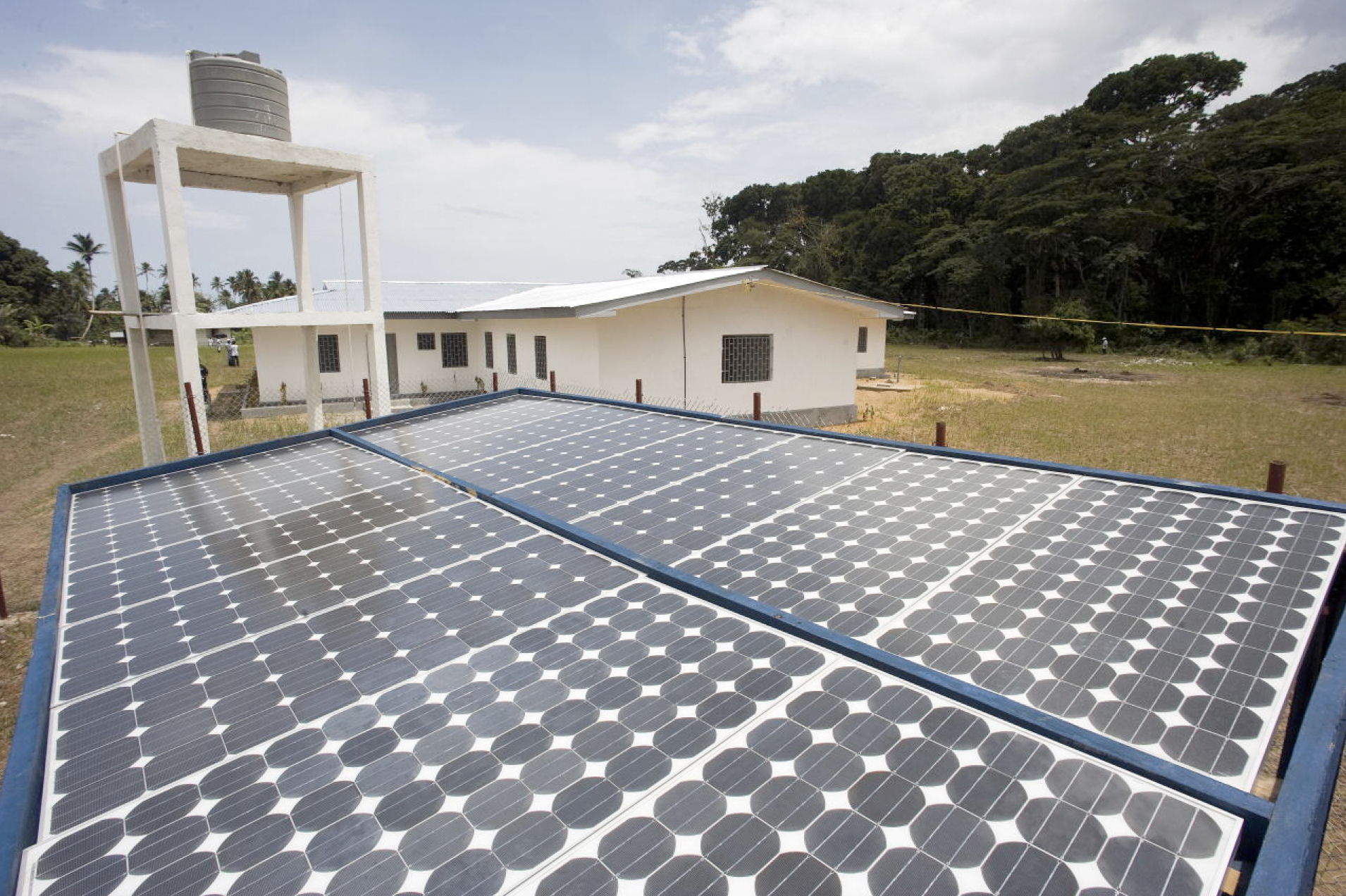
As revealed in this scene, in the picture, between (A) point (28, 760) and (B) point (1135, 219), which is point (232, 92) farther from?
(B) point (1135, 219)

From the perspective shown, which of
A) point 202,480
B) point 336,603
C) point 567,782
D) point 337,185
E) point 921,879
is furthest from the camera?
point 337,185

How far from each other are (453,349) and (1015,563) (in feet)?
72.2

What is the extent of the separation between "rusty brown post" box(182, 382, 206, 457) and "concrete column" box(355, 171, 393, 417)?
260 cm

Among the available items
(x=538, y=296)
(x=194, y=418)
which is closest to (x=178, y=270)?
(x=194, y=418)

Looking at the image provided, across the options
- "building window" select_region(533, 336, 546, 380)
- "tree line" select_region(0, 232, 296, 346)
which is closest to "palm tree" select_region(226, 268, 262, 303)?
"tree line" select_region(0, 232, 296, 346)

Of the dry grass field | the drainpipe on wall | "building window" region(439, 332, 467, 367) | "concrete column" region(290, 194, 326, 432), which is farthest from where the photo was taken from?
"building window" region(439, 332, 467, 367)

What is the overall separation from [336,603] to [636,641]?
5.27 feet

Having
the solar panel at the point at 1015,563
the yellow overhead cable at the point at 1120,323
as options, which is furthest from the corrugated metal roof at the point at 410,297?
the solar panel at the point at 1015,563

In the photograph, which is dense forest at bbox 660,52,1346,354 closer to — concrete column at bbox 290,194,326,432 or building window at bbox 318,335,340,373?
building window at bbox 318,335,340,373

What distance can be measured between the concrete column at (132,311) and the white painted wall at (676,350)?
6530 millimetres

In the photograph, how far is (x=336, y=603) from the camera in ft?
11.2

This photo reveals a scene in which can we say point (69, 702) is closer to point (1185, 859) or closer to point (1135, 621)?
point (1185, 859)

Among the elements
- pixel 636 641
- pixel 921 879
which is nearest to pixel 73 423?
pixel 636 641

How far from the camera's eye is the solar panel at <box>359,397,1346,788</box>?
2557 mm
